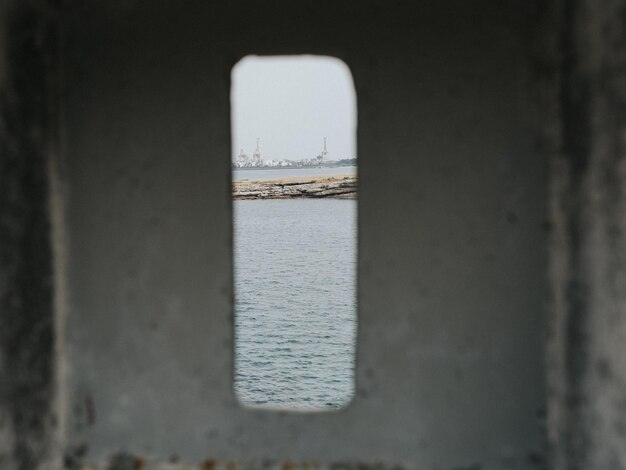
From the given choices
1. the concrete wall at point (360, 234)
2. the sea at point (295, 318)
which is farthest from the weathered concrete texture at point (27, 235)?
the sea at point (295, 318)

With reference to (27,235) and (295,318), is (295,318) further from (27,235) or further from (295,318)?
(27,235)

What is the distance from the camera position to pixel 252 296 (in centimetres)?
4197

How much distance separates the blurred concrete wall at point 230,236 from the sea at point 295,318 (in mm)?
8125

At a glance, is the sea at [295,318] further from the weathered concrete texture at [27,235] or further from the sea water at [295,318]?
the weathered concrete texture at [27,235]

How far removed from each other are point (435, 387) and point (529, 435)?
0.45 metres

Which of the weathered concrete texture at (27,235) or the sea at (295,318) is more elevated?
the weathered concrete texture at (27,235)

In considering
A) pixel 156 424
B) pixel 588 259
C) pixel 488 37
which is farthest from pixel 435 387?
pixel 488 37

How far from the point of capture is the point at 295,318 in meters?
36.7

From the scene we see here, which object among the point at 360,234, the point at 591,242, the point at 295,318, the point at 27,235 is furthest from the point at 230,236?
the point at 295,318

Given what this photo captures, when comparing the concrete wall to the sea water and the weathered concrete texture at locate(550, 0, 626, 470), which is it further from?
the sea water

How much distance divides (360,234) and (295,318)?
33.8 metres

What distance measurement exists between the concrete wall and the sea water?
8458 millimetres

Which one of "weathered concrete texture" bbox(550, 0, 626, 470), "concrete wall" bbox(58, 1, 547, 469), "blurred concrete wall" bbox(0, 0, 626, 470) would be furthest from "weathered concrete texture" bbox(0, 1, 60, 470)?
"weathered concrete texture" bbox(550, 0, 626, 470)

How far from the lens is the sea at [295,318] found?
2795 cm
